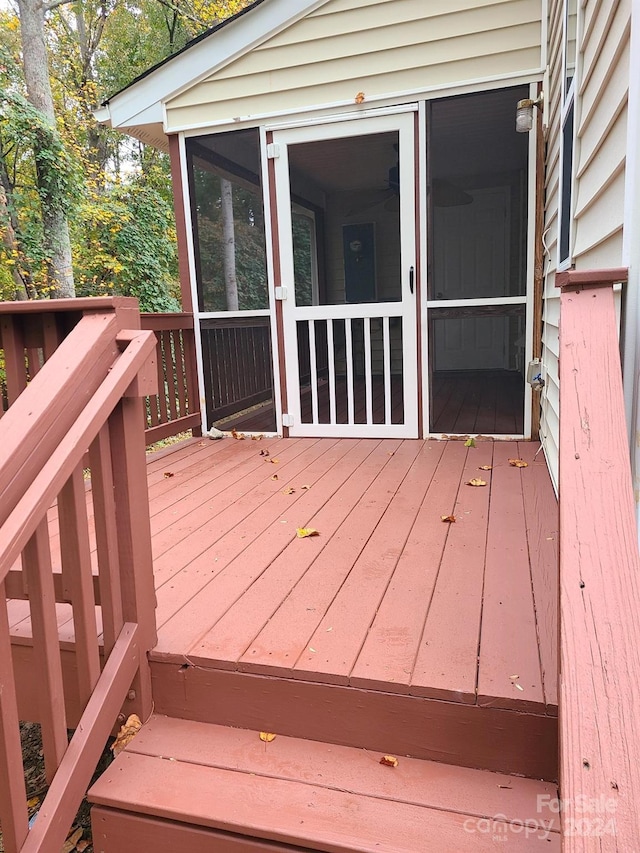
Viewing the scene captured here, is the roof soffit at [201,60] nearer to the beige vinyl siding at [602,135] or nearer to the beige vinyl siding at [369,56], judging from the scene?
the beige vinyl siding at [369,56]

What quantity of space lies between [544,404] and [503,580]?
1861 mm

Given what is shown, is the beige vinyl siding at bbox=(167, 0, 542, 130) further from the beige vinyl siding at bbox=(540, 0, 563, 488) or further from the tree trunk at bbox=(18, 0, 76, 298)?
the tree trunk at bbox=(18, 0, 76, 298)

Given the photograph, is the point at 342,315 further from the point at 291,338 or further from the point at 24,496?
the point at 24,496

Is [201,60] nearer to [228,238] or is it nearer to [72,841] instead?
[228,238]

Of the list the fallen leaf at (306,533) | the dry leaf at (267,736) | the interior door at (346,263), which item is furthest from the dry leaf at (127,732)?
the interior door at (346,263)

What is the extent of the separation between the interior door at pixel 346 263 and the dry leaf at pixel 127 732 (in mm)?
2728

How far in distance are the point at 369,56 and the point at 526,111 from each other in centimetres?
105

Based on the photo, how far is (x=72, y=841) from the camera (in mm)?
1694

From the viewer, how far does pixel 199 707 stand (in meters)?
1.54

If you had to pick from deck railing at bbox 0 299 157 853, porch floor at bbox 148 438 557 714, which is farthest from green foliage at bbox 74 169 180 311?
deck railing at bbox 0 299 157 853

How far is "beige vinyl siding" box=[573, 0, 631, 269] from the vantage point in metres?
1.50

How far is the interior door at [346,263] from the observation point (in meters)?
3.85

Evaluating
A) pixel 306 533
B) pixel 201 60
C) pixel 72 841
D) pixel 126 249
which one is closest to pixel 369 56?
pixel 201 60

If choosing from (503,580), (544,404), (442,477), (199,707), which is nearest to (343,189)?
(544,404)
